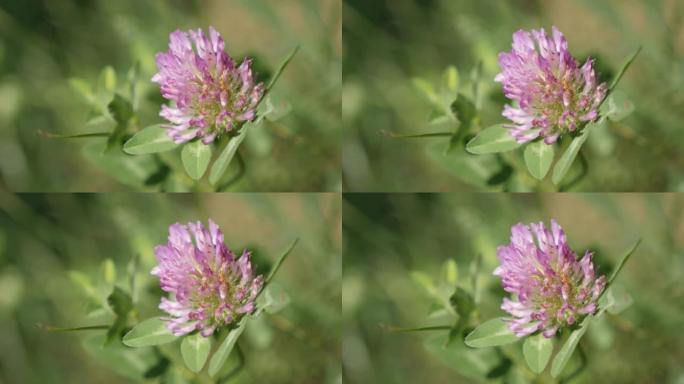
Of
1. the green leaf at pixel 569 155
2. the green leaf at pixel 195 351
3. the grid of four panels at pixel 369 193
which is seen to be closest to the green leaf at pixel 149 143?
the grid of four panels at pixel 369 193

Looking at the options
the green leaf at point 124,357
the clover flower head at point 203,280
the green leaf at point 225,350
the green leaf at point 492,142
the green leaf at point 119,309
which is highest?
the green leaf at point 492,142

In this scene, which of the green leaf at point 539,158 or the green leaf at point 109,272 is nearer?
the green leaf at point 539,158

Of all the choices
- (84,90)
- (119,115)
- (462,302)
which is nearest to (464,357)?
(462,302)

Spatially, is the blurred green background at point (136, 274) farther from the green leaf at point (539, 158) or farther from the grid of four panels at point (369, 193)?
the green leaf at point (539, 158)

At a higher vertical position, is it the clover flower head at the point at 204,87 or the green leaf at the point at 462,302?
the clover flower head at the point at 204,87

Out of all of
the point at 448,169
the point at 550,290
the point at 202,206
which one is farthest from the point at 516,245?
the point at 202,206

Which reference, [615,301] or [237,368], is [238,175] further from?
[615,301]

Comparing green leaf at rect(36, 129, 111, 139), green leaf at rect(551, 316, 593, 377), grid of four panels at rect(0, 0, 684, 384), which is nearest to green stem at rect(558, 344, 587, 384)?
grid of four panels at rect(0, 0, 684, 384)
